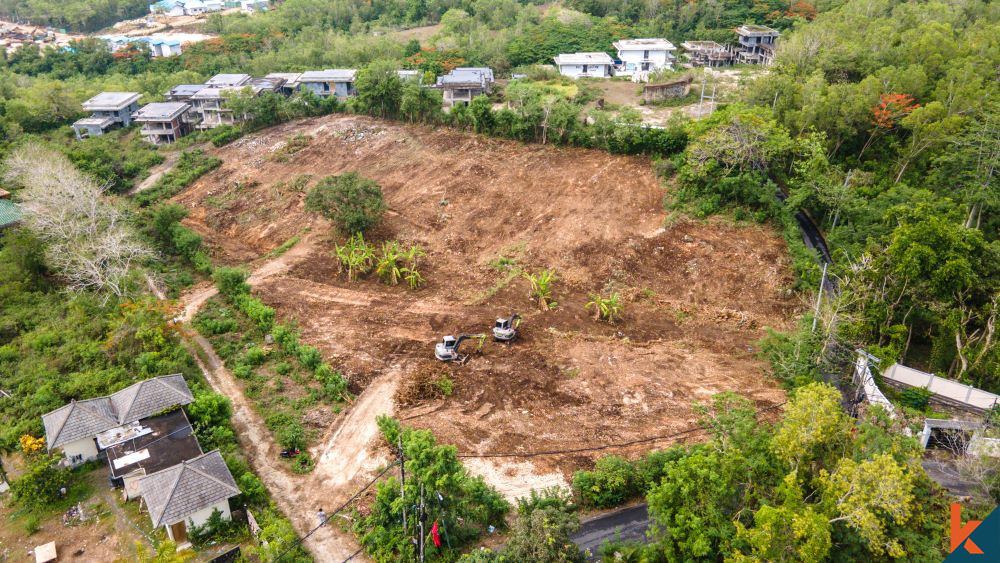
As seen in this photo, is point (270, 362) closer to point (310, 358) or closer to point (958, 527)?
point (310, 358)

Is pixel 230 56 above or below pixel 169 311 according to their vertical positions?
above

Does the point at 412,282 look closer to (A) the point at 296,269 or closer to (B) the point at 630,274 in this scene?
(A) the point at 296,269

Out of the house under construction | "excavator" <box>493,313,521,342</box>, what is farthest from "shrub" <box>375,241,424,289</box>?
the house under construction

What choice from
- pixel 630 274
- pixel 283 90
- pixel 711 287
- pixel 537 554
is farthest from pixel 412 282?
pixel 283 90

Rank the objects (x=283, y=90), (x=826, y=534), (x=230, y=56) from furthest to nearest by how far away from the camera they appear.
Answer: (x=230, y=56) < (x=283, y=90) < (x=826, y=534)

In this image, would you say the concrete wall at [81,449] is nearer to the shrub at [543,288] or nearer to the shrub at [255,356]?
the shrub at [255,356]

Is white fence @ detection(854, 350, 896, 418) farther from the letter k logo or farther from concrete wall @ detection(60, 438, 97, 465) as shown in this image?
concrete wall @ detection(60, 438, 97, 465)

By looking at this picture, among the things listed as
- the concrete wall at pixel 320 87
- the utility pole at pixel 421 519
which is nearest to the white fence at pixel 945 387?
the utility pole at pixel 421 519

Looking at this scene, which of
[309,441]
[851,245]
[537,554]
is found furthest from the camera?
[851,245]
